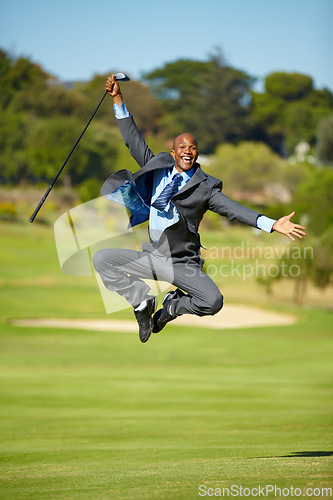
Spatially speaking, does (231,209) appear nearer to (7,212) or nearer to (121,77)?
(121,77)

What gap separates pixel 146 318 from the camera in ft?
25.3

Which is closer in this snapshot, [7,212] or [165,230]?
[165,230]

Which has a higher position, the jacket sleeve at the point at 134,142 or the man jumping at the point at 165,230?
the jacket sleeve at the point at 134,142

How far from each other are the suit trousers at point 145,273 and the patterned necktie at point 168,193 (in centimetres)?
47

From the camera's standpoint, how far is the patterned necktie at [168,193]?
25.1ft

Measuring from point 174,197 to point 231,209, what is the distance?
0.59 meters

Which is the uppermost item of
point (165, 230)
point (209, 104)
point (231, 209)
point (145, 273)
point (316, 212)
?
point (209, 104)

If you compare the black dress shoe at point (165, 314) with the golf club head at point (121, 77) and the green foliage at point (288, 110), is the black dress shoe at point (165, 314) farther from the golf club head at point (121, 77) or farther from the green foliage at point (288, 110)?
the green foliage at point (288, 110)

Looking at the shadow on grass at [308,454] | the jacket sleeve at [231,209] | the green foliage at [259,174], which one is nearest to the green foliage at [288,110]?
the green foliage at [259,174]

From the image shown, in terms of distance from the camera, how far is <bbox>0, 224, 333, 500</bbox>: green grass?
823 cm

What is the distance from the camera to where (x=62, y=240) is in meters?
8.68

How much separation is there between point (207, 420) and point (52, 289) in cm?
2419

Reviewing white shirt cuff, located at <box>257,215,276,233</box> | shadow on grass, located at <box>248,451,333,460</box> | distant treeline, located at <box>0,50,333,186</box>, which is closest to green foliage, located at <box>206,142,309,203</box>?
distant treeline, located at <box>0,50,333,186</box>

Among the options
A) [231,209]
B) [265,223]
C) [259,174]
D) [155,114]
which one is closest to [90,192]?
[231,209]
